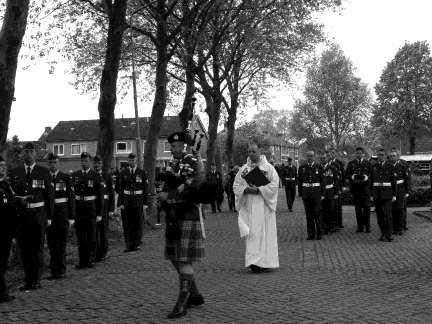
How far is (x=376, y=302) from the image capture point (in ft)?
24.0

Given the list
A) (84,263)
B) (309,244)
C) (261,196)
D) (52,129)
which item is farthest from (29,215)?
(52,129)

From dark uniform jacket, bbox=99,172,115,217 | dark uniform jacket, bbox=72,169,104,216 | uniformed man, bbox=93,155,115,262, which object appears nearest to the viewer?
dark uniform jacket, bbox=72,169,104,216

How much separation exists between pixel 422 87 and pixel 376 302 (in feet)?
179

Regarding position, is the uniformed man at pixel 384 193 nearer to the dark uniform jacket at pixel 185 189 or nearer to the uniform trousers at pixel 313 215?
the uniform trousers at pixel 313 215

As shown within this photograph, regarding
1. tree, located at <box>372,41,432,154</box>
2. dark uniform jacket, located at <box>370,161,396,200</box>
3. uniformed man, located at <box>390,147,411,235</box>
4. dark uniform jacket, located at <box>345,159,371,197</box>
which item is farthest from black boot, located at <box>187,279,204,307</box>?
tree, located at <box>372,41,432,154</box>

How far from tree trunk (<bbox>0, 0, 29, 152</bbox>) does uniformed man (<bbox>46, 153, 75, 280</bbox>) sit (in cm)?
148

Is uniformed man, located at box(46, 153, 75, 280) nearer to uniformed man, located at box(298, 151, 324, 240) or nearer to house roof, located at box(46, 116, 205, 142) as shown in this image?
uniformed man, located at box(298, 151, 324, 240)

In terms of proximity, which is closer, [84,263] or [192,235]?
[192,235]

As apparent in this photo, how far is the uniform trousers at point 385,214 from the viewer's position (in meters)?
13.7

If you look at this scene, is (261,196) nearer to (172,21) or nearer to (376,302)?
(376,302)

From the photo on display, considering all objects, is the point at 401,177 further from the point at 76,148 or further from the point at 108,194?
the point at 76,148

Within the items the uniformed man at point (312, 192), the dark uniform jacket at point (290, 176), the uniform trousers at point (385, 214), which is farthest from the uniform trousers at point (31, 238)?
the dark uniform jacket at point (290, 176)

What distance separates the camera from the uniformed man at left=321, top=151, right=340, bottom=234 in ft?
52.0

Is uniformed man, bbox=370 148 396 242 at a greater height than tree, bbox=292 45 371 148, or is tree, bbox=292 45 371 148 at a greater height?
tree, bbox=292 45 371 148
